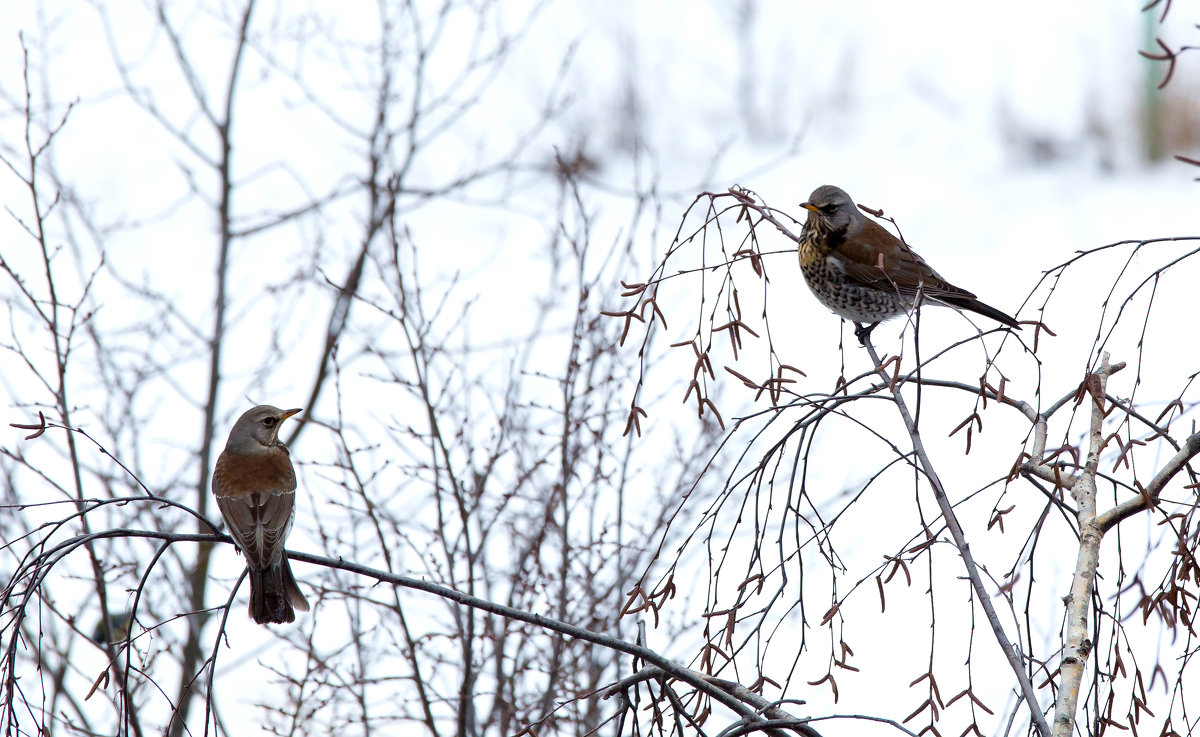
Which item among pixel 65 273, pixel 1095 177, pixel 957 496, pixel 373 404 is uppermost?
pixel 1095 177

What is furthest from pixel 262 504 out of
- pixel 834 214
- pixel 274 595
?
pixel 834 214

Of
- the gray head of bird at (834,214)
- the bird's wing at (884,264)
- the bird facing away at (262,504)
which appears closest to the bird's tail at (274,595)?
the bird facing away at (262,504)

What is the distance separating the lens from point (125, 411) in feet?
16.4

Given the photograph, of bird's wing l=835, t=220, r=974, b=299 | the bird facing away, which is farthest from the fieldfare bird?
the bird facing away

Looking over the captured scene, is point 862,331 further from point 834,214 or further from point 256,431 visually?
point 256,431

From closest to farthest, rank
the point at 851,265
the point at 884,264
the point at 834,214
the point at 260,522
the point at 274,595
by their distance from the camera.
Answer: the point at 274,595, the point at 260,522, the point at 884,264, the point at 851,265, the point at 834,214

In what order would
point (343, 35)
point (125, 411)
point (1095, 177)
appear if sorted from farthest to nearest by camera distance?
point (343, 35) < point (1095, 177) < point (125, 411)

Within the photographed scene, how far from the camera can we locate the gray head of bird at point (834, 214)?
4094mm

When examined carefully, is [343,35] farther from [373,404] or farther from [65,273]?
[373,404]

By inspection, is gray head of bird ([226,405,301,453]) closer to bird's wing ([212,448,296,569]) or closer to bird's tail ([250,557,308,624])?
bird's wing ([212,448,296,569])

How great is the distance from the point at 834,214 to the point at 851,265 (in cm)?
30

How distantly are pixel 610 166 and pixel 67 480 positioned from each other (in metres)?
5.46

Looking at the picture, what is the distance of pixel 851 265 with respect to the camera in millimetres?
3941

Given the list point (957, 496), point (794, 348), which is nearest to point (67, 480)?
point (794, 348)
